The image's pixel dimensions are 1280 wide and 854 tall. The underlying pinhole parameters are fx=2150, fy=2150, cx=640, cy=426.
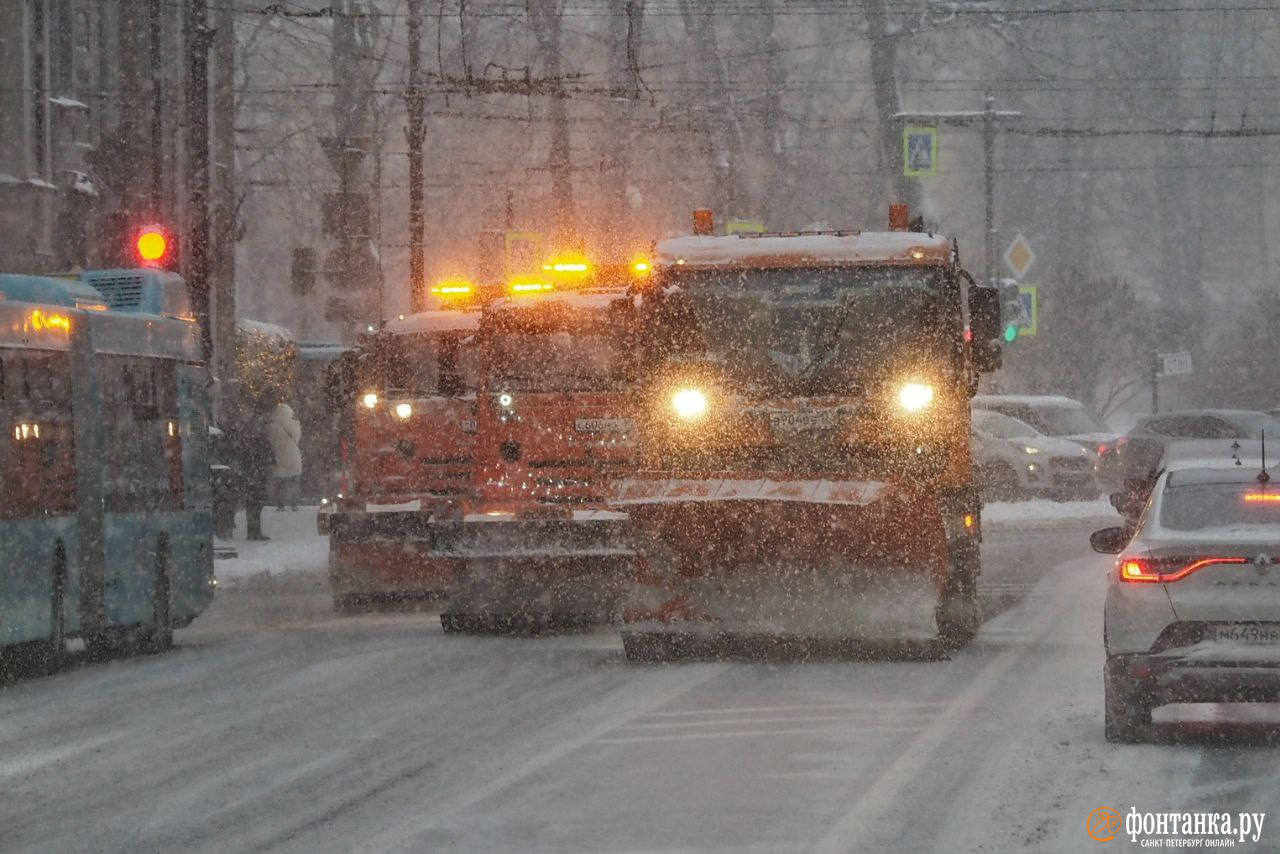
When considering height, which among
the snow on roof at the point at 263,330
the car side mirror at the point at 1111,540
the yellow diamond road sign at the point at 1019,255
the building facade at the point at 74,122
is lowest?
the car side mirror at the point at 1111,540

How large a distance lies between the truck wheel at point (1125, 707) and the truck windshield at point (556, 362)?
24.1 ft

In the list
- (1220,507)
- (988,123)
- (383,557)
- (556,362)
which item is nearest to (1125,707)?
(1220,507)

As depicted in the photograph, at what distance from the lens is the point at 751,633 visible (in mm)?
14672

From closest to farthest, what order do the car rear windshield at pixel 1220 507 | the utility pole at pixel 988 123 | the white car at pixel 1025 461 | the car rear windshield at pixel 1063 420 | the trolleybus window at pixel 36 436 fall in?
the car rear windshield at pixel 1220 507
the trolleybus window at pixel 36 436
the utility pole at pixel 988 123
the white car at pixel 1025 461
the car rear windshield at pixel 1063 420

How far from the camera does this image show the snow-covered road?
840 centimetres

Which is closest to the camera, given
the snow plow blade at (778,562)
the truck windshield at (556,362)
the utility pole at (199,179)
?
the snow plow blade at (778,562)

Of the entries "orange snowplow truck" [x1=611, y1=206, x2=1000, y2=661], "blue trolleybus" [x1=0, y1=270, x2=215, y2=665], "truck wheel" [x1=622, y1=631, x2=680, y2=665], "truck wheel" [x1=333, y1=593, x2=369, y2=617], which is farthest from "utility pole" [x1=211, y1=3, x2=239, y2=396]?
"truck wheel" [x1=622, y1=631, x2=680, y2=665]

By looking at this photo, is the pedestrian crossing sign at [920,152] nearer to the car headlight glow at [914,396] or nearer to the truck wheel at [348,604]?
the truck wheel at [348,604]

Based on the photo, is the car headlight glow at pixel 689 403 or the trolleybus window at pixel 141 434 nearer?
the car headlight glow at pixel 689 403

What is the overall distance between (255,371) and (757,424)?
25.5 m

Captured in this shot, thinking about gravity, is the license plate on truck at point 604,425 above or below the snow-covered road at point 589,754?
above

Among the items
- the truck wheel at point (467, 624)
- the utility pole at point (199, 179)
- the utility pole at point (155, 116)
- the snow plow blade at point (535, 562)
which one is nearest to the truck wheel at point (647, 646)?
the snow plow blade at point (535, 562)

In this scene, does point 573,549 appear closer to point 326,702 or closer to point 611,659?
point 611,659

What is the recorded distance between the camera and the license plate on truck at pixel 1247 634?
10.1 meters
